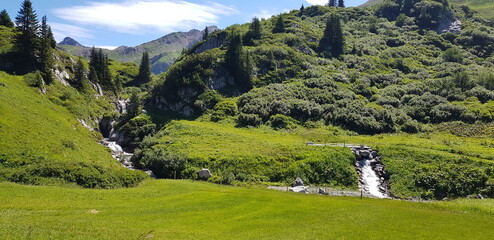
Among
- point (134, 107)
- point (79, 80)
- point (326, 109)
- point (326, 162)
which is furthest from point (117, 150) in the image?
point (326, 109)

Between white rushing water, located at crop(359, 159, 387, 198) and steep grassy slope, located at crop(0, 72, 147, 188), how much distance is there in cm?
4419

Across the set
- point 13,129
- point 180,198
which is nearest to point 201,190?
point 180,198

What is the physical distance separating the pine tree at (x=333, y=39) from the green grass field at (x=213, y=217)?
14672 centimetres

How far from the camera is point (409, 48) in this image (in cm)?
18775

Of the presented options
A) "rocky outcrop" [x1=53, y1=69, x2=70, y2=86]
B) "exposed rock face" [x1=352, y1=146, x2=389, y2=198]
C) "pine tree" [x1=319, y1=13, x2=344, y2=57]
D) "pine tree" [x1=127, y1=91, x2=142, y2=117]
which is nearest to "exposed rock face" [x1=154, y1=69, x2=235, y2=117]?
"pine tree" [x1=127, y1=91, x2=142, y2=117]

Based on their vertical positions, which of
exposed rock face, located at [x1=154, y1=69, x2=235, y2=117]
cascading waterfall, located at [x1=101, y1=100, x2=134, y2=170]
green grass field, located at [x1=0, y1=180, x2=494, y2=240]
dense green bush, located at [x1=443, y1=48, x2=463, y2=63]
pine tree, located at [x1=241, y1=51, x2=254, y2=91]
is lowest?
cascading waterfall, located at [x1=101, y1=100, x2=134, y2=170]

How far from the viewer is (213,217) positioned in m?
33.6

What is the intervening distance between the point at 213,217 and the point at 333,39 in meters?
171

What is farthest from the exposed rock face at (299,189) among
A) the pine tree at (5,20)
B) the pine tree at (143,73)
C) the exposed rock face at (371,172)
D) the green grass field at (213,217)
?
the pine tree at (143,73)

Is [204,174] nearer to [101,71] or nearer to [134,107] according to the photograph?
[134,107]

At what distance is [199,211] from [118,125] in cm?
7982

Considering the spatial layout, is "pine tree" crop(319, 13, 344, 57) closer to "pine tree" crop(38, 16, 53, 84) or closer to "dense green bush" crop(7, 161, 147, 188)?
"pine tree" crop(38, 16, 53, 84)

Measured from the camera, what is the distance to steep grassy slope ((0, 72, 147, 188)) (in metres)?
45.9

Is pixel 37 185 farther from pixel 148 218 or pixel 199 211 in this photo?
pixel 199 211
